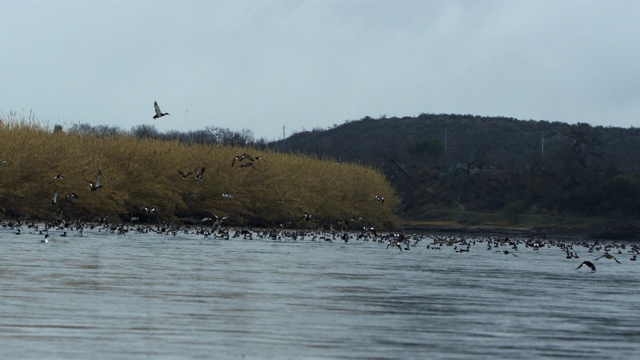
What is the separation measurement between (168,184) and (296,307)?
45054mm

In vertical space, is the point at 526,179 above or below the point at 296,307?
above

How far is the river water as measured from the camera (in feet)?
47.1

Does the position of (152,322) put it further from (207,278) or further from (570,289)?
(570,289)

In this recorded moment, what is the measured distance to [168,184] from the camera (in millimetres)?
A: 63438

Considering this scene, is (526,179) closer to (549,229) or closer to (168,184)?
(549,229)

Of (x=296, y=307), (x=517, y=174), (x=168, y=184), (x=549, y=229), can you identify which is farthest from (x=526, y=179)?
(x=296, y=307)

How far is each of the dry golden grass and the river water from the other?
61.2 feet

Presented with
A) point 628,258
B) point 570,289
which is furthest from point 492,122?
point 570,289

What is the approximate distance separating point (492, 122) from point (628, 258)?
15274cm

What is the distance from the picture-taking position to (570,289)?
2586 centimetres

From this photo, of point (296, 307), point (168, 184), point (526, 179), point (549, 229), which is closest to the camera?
point (296, 307)

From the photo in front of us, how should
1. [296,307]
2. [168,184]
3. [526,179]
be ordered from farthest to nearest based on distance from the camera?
[526,179], [168,184], [296,307]

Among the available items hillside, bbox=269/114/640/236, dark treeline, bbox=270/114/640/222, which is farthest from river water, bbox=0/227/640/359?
hillside, bbox=269/114/640/236

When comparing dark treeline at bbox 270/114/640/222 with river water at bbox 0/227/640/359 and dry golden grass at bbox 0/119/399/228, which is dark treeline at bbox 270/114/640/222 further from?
river water at bbox 0/227/640/359
